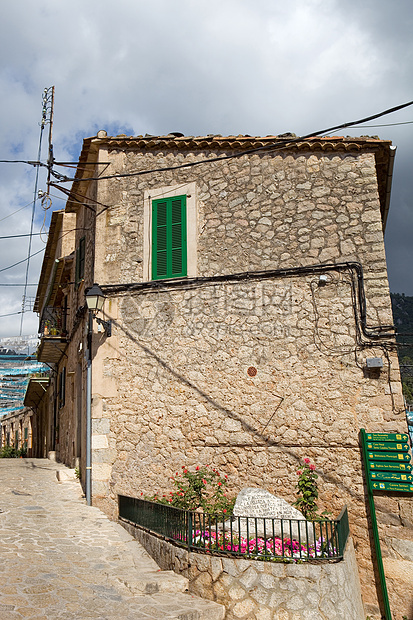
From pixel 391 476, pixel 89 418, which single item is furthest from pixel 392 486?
pixel 89 418

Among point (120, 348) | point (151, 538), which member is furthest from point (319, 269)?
point (151, 538)

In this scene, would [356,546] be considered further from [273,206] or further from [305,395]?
[273,206]

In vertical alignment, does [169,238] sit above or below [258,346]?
Answer: above

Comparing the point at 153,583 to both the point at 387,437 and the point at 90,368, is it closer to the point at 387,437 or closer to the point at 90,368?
the point at 387,437

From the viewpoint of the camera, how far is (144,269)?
10711 millimetres

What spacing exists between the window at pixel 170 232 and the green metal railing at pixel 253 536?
4.69 m

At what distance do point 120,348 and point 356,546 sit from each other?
18.3ft

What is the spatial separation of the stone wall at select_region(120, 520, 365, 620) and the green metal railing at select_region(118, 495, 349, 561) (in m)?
0.12

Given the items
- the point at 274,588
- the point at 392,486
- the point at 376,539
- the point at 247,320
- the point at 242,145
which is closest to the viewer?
the point at 274,588

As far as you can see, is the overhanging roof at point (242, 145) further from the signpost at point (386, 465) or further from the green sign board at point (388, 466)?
the green sign board at point (388, 466)

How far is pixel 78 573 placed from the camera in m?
6.58

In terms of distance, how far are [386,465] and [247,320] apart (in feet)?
11.5

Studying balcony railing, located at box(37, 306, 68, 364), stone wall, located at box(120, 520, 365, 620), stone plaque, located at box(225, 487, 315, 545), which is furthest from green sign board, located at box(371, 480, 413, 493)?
balcony railing, located at box(37, 306, 68, 364)

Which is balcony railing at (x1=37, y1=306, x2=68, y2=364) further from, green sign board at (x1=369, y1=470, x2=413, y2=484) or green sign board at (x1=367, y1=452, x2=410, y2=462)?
green sign board at (x1=369, y1=470, x2=413, y2=484)
